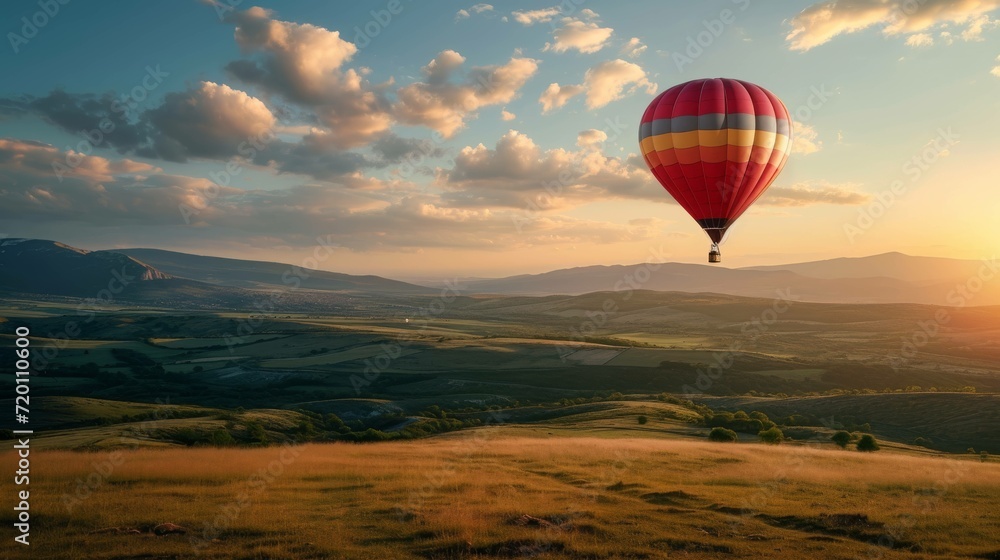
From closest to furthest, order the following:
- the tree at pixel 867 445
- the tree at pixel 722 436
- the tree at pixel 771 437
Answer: the tree at pixel 867 445
the tree at pixel 722 436
the tree at pixel 771 437

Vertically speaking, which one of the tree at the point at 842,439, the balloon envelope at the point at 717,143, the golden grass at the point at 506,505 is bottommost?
the tree at the point at 842,439

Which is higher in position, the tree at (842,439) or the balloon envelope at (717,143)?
the balloon envelope at (717,143)

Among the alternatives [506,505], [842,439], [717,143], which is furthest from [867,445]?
[506,505]

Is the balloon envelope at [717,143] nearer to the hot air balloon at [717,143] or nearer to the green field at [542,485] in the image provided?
the hot air balloon at [717,143]

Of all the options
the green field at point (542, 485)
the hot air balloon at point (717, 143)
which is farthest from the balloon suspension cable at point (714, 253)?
the green field at point (542, 485)

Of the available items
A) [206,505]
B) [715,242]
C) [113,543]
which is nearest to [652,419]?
[715,242]

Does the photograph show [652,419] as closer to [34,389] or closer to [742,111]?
[742,111]

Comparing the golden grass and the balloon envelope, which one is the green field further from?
the balloon envelope

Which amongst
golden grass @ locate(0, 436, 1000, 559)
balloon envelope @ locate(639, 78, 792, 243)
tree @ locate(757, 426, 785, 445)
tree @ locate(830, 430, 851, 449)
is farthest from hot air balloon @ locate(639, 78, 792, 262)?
golden grass @ locate(0, 436, 1000, 559)
